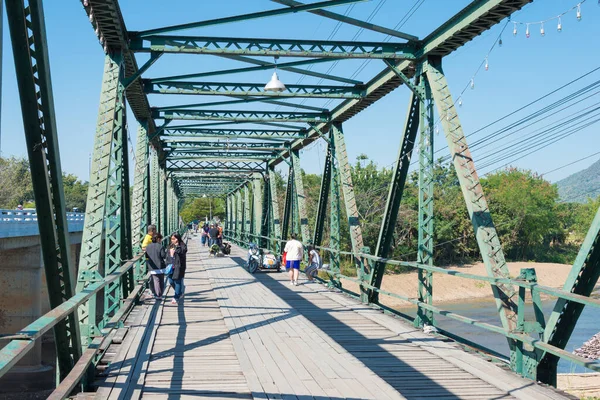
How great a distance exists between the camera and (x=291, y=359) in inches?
303

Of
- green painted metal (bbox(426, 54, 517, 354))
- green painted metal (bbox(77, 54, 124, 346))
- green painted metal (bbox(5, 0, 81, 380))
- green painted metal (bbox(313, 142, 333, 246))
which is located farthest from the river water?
green painted metal (bbox(5, 0, 81, 380))

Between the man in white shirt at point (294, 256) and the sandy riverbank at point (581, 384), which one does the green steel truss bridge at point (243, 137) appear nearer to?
the man in white shirt at point (294, 256)

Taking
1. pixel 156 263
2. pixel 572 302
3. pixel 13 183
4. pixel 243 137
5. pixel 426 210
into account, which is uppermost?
pixel 13 183

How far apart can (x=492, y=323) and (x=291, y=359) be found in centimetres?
3027

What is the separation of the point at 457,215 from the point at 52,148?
51.5 meters

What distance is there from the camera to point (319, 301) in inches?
537

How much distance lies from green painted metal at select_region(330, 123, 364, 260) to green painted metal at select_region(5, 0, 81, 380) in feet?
29.0

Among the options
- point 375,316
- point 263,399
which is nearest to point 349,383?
point 263,399

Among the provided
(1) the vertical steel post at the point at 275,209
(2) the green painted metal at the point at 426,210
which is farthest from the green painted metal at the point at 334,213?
(1) the vertical steel post at the point at 275,209

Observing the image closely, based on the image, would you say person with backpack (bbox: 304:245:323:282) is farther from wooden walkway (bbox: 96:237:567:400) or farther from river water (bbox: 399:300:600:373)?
river water (bbox: 399:300:600:373)

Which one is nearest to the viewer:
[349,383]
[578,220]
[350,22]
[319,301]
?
[349,383]

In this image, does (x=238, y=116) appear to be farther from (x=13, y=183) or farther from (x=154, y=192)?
(x=13, y=183)

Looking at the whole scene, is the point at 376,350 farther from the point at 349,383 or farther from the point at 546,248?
the point at 546,248

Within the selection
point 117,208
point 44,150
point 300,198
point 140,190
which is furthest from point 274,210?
point 44,150
